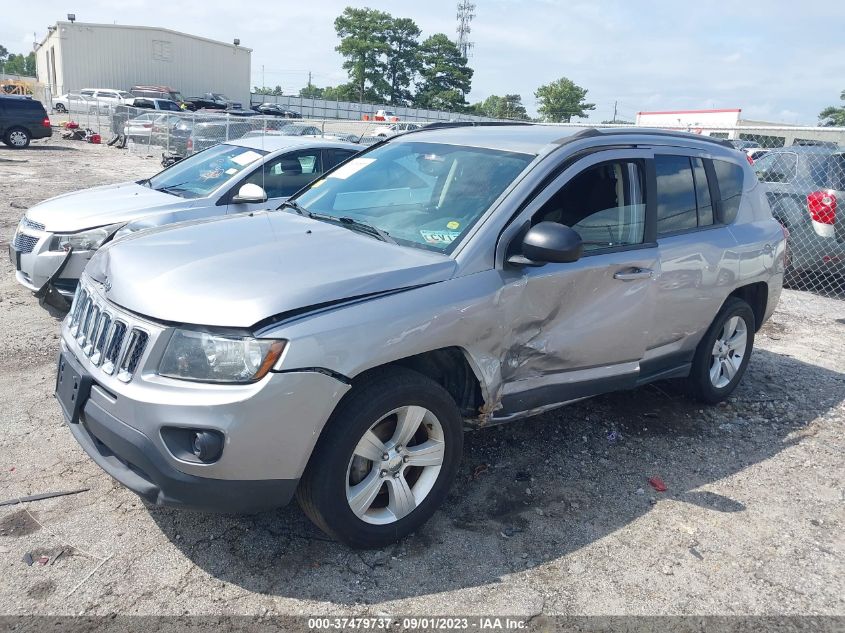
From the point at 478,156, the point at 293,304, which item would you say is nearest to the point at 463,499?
the point at 293,304

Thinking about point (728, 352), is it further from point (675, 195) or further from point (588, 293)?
point (588, 293)

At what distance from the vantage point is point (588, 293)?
3.70 meters

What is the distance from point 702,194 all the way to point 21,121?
24190mm

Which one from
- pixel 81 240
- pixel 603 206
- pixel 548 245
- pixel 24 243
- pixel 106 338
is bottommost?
pixel 24 243

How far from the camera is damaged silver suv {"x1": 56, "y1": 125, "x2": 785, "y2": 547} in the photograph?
2648 millimetres

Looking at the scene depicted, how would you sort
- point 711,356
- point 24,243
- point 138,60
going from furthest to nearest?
point 138,60 < point 24,243 < point 711,356

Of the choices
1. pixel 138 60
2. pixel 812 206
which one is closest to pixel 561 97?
pixel 138 60

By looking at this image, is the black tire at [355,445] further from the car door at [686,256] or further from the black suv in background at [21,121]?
the black suv in background at [21,121]

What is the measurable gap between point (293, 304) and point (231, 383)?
1.26 ft

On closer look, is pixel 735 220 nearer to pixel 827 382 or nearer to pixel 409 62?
pixel 827 382

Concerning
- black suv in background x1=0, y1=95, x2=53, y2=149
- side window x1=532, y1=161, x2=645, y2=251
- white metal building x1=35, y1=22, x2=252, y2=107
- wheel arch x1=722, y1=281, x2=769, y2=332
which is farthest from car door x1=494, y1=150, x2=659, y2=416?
white metal building x1=35, y1=22, x2=252, y2=107

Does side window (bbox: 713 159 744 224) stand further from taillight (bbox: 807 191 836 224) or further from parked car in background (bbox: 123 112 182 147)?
parked car in background (bbox: 123 112 182 147)

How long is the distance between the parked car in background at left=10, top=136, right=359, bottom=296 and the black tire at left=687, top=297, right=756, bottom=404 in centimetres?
333

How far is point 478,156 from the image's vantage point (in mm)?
3857
